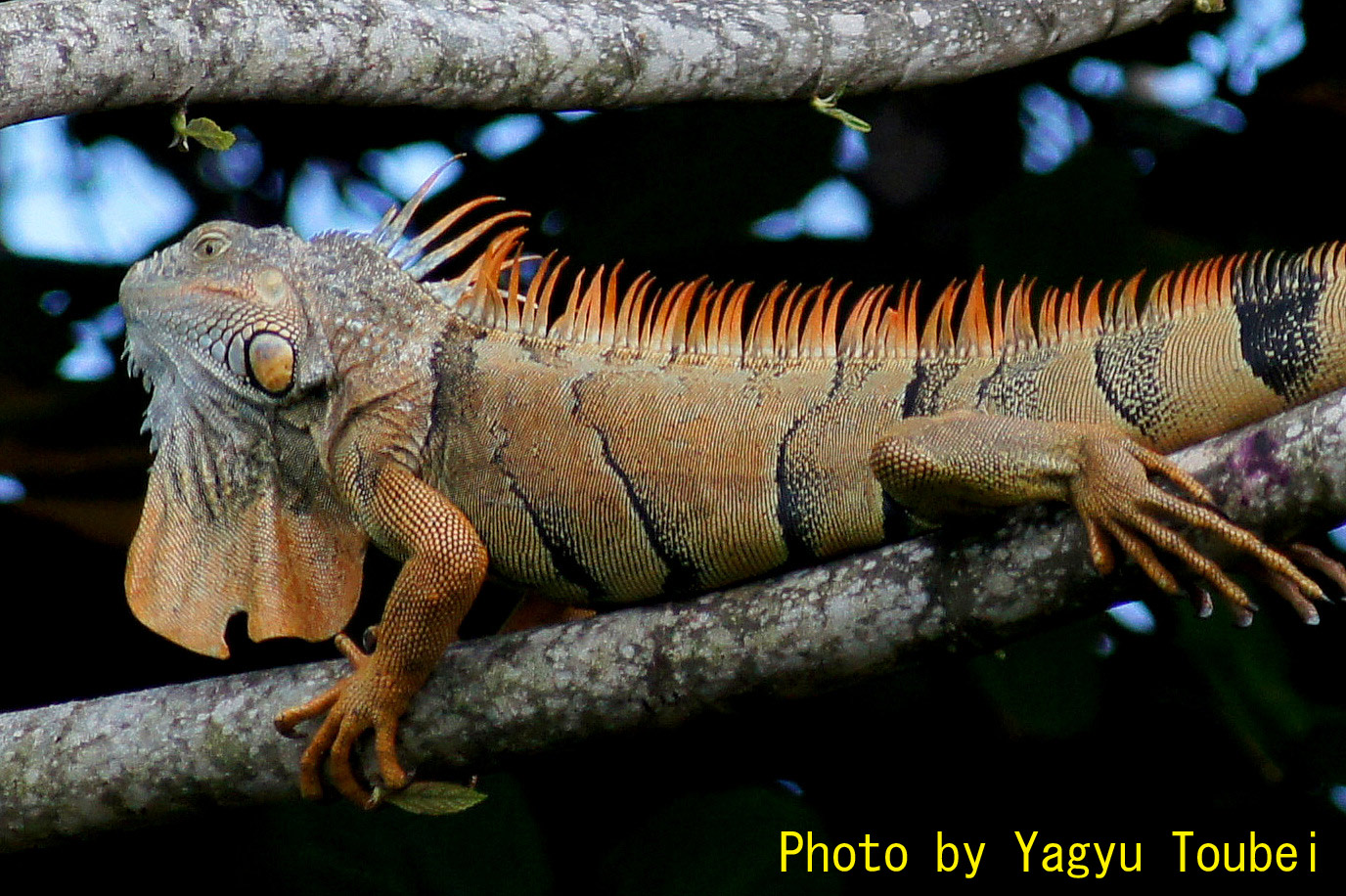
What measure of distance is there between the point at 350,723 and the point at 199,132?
1575 millimetres

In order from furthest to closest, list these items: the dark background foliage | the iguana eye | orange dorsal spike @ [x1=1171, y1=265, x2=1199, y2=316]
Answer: the dark background foliage, the iguana eye, orange dorsal spike @ [x1=1171, y1=265, x2=1199, y2=316]

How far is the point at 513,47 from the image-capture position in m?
4.35

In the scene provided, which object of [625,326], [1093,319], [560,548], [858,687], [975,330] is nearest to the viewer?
[1093,319]

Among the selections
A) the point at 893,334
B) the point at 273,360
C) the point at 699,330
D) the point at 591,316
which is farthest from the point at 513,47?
the point at 893,334

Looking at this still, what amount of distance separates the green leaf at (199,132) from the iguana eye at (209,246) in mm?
818

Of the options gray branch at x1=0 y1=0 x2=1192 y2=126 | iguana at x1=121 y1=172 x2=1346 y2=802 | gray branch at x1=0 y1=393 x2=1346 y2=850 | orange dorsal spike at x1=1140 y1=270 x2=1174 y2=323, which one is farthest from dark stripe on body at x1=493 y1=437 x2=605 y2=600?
orange dorsal spike at x1=1140 y1=270 x2=1174 y2=323

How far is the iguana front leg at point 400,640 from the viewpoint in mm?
4156

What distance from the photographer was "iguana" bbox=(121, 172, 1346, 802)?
3760 millimetres

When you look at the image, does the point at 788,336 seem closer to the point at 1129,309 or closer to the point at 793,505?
the point at 793,505

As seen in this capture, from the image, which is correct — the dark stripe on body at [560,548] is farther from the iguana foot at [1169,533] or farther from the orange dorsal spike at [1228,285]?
the orange dorsal spike at [1228,285]

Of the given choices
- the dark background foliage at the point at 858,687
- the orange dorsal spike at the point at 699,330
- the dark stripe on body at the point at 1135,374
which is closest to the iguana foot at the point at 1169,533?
the dark stripe on body at the point at 1135,374

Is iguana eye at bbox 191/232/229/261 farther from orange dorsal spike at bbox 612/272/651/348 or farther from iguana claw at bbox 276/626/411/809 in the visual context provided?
iguana claw at bbox 276/626/411/809

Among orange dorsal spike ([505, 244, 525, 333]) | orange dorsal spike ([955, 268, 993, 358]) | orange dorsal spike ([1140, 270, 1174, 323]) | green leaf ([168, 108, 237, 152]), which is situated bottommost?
orange dorsal spike ([505, 244, 525, 333])

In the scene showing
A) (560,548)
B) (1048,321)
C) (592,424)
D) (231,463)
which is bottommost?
(231,463)
